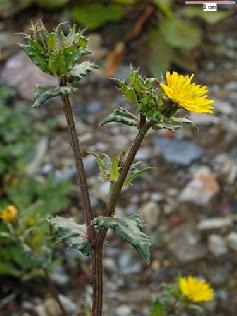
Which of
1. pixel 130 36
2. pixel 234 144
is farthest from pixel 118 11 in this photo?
pixel 234 144

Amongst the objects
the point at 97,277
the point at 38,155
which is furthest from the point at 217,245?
the point at 97,277

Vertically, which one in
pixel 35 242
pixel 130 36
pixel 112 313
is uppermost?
pixel 130 36

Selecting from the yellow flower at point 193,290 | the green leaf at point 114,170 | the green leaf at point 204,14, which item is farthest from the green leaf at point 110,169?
the green leaf at point 204,14

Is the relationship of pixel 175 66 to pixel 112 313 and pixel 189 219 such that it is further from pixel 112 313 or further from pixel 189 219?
pixel 112 313

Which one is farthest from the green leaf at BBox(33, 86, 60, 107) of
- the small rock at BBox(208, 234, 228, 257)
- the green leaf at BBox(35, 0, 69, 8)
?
the green leaf at BBox(35, 0, 69, 8)

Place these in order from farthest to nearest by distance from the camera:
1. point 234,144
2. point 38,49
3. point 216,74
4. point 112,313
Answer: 1. point 216,74
2. point 234,144
3. point 112,313
4. point 38,49

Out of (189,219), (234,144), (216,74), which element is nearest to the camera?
(189,219)
